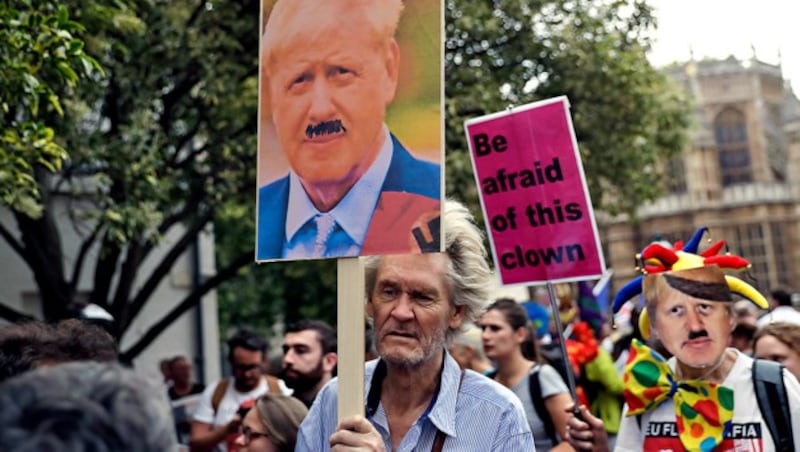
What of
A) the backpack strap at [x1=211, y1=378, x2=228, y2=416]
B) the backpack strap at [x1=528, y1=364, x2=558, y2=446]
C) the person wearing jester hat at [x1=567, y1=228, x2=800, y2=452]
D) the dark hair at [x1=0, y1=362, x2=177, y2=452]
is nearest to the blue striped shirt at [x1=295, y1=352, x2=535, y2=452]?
the person wearing jester hat at [x1=567, y1=228, x2=800, y2=452]

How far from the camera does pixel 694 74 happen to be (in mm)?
67625

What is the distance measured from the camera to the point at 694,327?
425 centimetres

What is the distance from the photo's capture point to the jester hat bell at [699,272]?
4344 millimetres

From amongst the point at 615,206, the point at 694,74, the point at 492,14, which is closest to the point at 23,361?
the point at 492,14

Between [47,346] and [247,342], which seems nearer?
[47,346]

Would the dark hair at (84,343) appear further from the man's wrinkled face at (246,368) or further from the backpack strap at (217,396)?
the backpack strap at (217,396)

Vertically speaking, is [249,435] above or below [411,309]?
below

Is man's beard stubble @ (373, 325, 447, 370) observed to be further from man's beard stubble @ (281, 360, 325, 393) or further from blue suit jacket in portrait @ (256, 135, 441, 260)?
man's beard stubble @ (281, 360, 325, 393)

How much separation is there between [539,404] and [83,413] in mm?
4262

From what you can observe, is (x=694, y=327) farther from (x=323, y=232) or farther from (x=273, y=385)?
(x=273, y=385)

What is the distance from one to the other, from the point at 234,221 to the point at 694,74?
53479 mm

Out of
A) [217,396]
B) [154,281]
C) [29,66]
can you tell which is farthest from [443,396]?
[154,281]

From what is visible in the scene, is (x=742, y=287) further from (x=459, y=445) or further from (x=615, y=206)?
(x=615, y=206)

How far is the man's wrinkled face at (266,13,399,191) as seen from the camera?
3.27 metres
